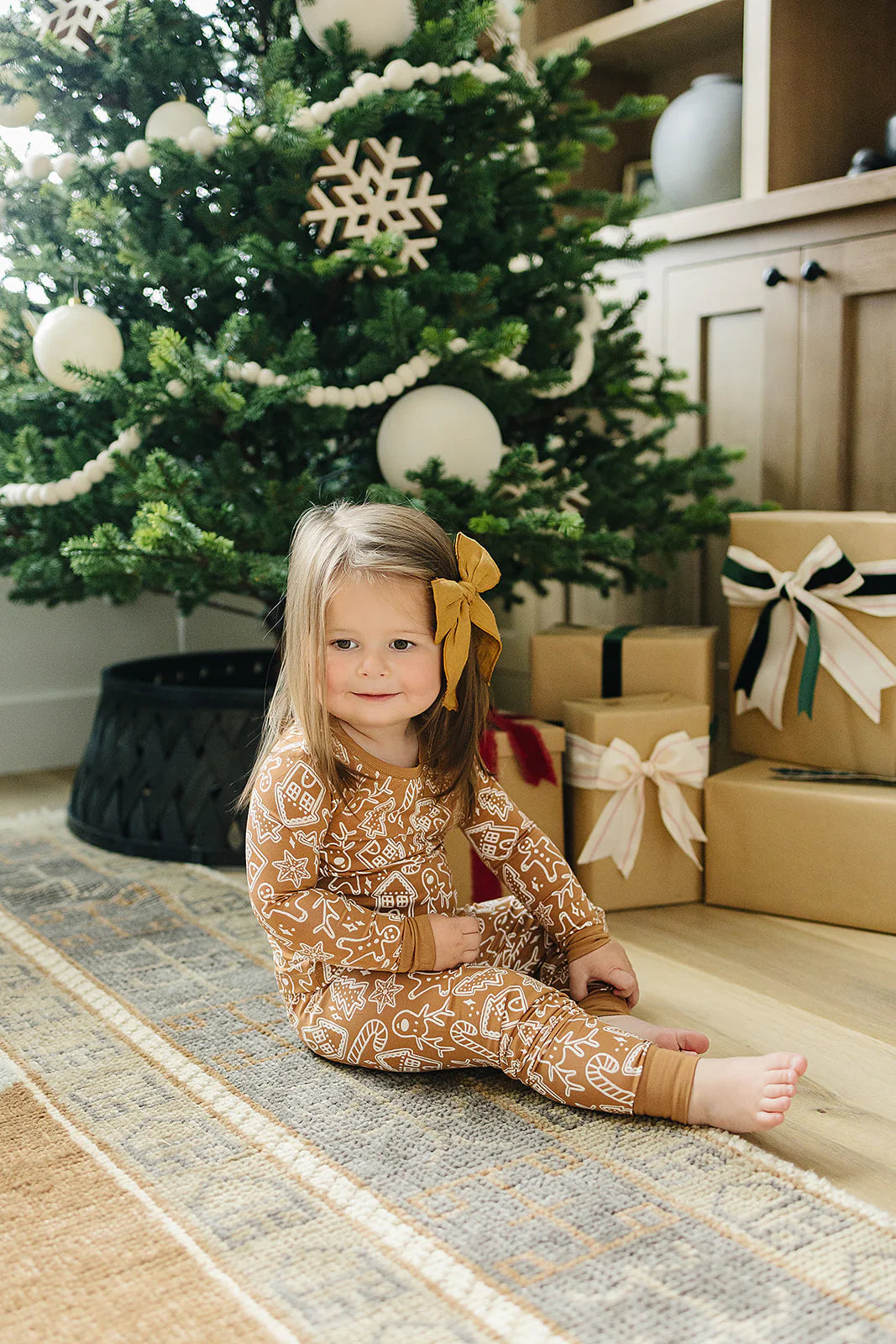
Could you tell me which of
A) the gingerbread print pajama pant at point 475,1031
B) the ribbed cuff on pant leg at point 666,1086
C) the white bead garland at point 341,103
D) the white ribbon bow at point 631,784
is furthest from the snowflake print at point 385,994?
the white bead garland at point 341,103

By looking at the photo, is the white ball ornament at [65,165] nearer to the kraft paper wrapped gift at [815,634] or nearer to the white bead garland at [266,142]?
the white bead garland at [266,142]

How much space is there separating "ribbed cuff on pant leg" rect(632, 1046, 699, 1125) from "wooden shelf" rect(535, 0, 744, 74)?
154cm

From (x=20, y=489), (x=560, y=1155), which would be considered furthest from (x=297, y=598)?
(x=20, y=489)

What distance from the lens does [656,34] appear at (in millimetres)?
2004

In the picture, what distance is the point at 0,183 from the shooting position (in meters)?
1.58

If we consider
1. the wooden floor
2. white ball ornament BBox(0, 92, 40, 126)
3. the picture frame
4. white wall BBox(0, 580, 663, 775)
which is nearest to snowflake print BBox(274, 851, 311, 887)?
the wooden floor

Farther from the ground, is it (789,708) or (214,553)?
(214,553)

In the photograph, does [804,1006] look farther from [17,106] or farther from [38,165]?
[17,106]

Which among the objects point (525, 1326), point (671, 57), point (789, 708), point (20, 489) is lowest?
point (525, 1326)

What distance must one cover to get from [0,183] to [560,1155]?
139cm

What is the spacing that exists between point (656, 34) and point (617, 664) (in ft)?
3.82

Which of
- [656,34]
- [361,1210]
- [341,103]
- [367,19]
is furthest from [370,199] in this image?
[361,1210]

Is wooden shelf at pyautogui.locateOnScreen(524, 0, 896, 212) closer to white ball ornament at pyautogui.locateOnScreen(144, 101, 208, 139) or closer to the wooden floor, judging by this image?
white ball ornament at pyautogui.locateOnScreen(144, 101, 208, 139)

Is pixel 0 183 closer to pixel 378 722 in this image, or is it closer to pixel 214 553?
pixel 214 553
